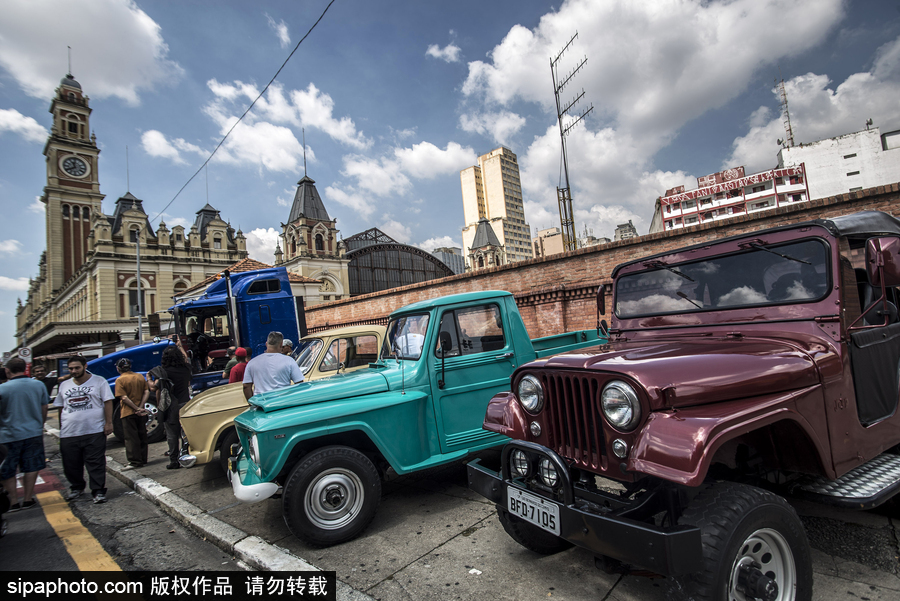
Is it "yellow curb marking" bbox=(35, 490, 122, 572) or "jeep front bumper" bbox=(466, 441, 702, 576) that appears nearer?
"jeep front bumper" bbox=(466, 441, 702, 576)

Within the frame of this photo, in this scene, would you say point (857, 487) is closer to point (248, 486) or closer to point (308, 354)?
point (248, 486)

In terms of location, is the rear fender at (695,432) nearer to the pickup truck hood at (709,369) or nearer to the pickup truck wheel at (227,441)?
the pickup truck hood at (709,369)

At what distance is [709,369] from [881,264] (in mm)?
1590

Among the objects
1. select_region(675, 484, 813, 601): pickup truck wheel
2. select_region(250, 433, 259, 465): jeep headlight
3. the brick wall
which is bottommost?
select_region(675, 484, 813, 601): pickup truck wheel

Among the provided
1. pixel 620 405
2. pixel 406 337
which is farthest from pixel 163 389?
pixel 620 405

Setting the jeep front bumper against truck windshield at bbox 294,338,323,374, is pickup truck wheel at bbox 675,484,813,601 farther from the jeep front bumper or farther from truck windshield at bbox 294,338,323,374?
truck windshield at bbox 294,338,323,374

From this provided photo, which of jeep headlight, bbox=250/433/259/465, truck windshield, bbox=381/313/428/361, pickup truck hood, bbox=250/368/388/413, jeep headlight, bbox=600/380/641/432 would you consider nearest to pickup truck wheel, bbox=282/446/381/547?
jeep headlight, bbox=250/433/259/465

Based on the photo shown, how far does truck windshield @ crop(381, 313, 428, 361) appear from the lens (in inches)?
168

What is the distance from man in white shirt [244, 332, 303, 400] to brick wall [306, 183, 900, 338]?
210 inches

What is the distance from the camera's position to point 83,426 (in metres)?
5.16

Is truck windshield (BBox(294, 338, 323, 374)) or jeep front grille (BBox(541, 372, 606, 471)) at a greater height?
truck windshield (BBox(294, 338, 323, 374))

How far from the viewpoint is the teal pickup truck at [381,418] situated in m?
3.46

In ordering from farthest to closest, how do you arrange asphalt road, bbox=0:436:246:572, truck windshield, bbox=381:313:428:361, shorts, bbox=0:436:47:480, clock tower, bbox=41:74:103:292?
clock tower, bbox=41:74:103:292 < shorts, bbox=0:436:47:480 < truck windshield, bbox=381:313:428:361 < asphalt road, bbox=0:436:246:572

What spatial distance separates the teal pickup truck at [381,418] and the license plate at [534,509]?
1.50 metres
